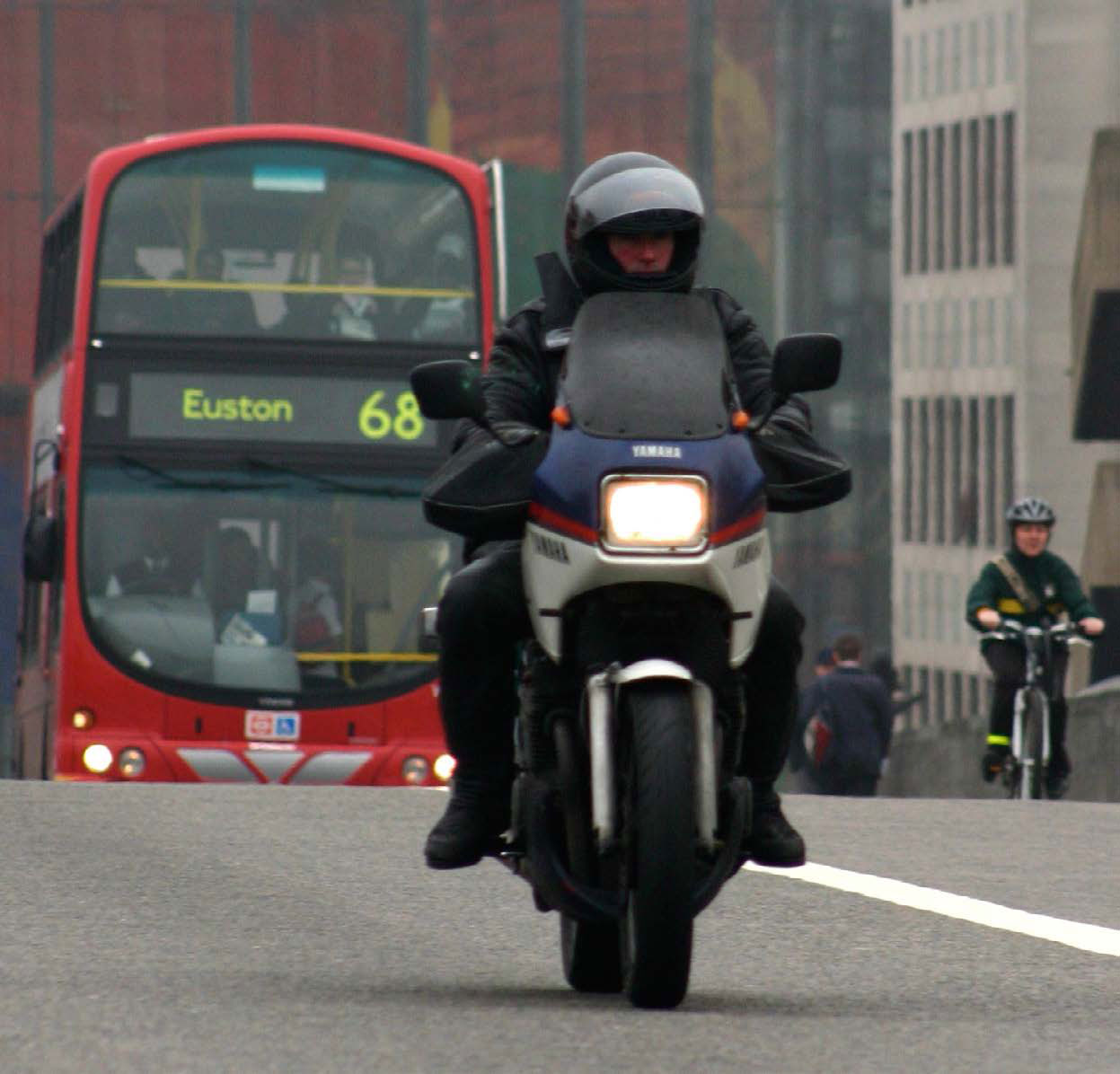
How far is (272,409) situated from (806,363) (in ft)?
40.0

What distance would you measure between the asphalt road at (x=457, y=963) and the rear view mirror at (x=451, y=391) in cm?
116

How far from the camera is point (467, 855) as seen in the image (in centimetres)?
744

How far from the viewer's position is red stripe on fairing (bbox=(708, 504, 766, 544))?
22.8 feet

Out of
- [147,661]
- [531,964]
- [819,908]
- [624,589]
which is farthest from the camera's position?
[147,661]

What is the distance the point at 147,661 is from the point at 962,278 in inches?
2783

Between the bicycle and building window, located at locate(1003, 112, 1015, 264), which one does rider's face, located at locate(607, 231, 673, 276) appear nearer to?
the bicycle

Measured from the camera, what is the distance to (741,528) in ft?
23.0

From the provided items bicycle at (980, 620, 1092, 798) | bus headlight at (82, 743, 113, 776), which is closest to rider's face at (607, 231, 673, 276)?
bicycle at (980, 620, 1092, 798)

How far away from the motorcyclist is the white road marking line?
152 cm

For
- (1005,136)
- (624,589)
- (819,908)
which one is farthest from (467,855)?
(1005,136)

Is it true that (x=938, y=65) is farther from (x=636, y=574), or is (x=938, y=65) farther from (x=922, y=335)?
(x=636, y=574)

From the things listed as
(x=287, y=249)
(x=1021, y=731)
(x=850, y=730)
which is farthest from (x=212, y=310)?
(x=850, y=730)

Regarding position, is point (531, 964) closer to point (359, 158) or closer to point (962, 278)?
point (359, 158)

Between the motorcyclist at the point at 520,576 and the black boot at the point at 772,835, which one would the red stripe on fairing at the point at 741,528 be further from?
the black boot at the point at 772,835
